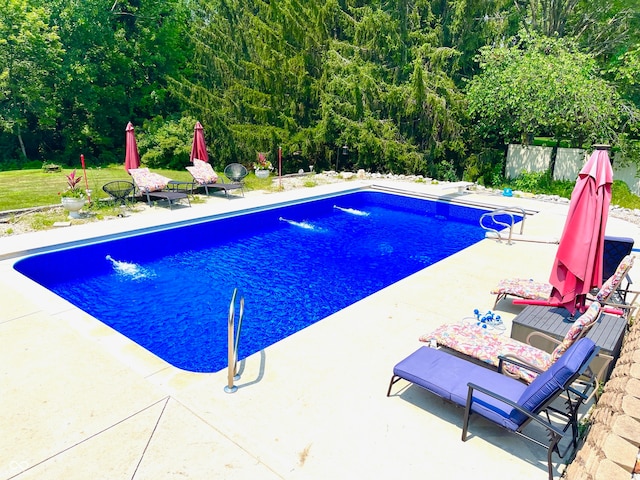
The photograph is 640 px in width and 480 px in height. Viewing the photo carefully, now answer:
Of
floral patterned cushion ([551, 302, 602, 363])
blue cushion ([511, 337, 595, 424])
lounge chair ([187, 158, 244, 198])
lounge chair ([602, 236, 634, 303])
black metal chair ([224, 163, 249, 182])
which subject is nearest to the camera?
blue cushion ([511, 337, 595, 424])

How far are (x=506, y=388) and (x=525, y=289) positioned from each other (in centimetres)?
290

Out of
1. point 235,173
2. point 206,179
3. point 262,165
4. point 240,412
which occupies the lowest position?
point 240,412

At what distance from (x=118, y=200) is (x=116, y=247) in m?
3.18

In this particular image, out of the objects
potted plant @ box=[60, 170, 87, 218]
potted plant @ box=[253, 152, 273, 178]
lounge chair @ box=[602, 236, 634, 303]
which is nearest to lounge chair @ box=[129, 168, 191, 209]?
potted plant @ box=[60, 170, 87, 218]

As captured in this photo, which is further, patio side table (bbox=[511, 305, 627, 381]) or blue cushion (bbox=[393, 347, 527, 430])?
patio side table (bbox=[511, 305, 627, 381])

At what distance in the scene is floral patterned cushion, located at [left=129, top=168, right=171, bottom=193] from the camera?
12.9 m

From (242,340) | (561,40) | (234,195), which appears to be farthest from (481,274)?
(561,40)

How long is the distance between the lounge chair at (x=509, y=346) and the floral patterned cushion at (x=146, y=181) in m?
10.6

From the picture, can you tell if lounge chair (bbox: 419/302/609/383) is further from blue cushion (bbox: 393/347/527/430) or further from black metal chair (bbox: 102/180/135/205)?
black metal chair (bbox: 102/180/135/205)

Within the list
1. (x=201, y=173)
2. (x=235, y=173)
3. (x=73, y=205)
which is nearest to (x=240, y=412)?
(x=73, y=205)

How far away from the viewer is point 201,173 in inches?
584

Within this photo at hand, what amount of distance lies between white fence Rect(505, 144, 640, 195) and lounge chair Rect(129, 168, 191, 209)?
14.1 metres

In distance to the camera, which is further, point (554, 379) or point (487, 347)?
point (487, 347)

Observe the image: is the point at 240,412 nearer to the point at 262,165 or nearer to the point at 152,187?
the point at 152,187
